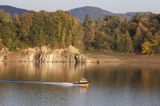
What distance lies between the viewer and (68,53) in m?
158

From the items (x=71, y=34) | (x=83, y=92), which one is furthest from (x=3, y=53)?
(x=83, y=92)

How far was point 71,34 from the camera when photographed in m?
162

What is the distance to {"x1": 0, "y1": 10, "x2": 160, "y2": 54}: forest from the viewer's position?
160 metres

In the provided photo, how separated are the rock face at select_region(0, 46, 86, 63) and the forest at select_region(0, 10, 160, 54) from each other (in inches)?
85.5

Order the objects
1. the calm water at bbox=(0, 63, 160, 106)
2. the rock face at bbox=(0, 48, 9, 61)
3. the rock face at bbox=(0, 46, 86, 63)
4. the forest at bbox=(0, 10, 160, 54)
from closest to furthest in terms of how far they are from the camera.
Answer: the calm water at bbox=(0, 63, 160, 106) → the rock face at bbox=(0, 48, 9, 61) → the rock face at bbox=(0, 46, 86, 63) → the forest at bbox=(0, 10, 160, 54)

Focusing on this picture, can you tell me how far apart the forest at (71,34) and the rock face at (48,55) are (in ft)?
7.12

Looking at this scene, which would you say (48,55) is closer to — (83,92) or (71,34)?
(71,34)

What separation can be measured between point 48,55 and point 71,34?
431 inches

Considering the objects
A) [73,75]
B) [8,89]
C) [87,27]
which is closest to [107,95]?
[8,89]

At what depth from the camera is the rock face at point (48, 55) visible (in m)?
155

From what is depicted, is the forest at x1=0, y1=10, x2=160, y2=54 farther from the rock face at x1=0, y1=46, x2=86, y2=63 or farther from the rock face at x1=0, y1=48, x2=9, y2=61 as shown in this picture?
the rock face at x1=0, y1=46, x2=86, y2=63

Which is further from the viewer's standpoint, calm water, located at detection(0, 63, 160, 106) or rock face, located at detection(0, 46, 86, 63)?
rock face, located at detection(0, 46, 86, 63)

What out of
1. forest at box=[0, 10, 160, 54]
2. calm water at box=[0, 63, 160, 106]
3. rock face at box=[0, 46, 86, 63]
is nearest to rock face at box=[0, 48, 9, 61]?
rock face at box=[0, 46, 86, 63]

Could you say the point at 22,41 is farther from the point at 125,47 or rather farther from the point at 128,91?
the point at 128,91
